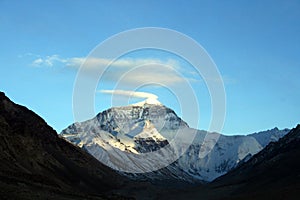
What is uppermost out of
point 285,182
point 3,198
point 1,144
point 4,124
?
point 4,124

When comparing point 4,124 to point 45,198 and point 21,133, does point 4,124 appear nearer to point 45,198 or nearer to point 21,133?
point 21,133

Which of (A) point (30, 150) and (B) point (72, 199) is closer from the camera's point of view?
(B) point (72, 199)

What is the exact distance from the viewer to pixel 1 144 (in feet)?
531

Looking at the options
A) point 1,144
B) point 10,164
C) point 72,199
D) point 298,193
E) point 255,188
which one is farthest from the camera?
point 255,188

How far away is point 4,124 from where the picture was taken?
610ft

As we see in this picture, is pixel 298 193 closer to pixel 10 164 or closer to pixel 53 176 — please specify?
pixel 10 164

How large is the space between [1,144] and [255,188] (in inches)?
3672

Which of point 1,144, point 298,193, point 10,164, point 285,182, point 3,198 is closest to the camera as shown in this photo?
point 3,198

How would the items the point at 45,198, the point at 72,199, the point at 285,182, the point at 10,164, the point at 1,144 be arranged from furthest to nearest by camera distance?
the point at 285,182
the point at 1,144
the point at 10,164
the point at 72,199
the point at 45,198

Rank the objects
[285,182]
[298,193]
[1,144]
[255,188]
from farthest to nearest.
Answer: [255,188], [285,182], [1,144], [298,193]

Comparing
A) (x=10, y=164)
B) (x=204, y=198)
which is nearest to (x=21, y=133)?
(x=10, y=164)

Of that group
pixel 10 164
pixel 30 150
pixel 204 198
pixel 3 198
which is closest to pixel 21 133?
pixel 30 150

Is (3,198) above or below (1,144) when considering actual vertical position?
below

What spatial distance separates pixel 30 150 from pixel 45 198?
101530mm
